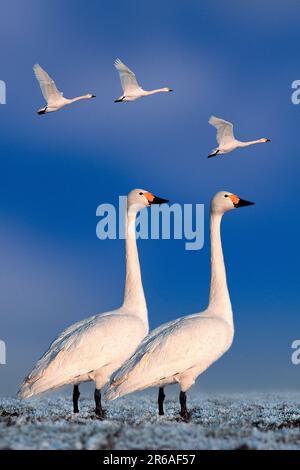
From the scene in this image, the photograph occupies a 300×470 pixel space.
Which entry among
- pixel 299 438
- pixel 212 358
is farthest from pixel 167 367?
pixel 299 438

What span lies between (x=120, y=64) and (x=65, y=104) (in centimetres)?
289

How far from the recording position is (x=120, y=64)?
1219 inches

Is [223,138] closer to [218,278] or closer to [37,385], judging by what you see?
[218,278]

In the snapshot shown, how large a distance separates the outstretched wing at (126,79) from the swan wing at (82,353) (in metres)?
15.6

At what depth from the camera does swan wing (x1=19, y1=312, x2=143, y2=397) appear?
16.6 metres

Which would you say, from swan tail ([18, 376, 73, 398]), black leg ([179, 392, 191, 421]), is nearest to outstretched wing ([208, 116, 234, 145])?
black leg ([179, 392, 191, 421])

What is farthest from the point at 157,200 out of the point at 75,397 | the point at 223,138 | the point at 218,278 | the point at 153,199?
the point at 223,138

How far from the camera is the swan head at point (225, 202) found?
64.8 ft

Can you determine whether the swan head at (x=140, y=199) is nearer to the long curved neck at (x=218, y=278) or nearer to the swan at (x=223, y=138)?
the long curved neck at (x=218, y=278)

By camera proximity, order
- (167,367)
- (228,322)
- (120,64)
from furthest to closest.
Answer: (120,64) < (228,322) < (167,367)

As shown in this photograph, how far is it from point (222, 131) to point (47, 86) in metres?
7.60

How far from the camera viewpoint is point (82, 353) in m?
16.9

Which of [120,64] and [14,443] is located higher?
[120,64]
